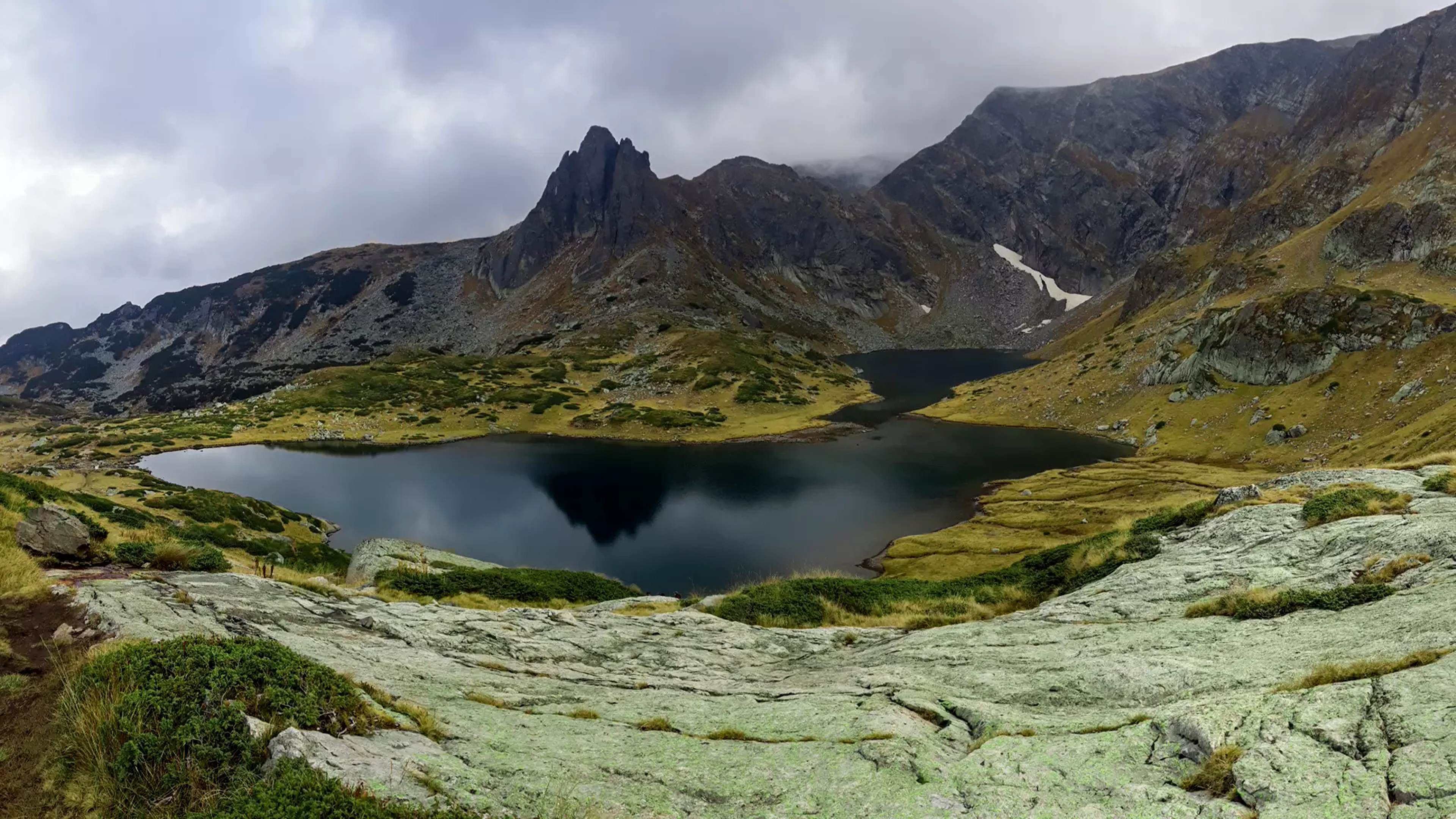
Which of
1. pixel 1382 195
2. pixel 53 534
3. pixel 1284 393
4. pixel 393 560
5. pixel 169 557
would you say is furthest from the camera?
pixel 1382 195

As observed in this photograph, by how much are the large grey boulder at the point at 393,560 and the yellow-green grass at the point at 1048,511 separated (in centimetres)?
2952

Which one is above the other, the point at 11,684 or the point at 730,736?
the point at 11,684

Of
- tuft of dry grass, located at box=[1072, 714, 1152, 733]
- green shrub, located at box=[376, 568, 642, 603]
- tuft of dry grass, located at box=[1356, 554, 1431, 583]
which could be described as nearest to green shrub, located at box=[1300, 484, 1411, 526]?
tuft of dry grass, located at box=[1356, 554, 1431, 583]

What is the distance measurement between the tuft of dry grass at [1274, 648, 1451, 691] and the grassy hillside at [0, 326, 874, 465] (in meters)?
101

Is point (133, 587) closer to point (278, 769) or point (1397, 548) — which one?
point (278, 769)

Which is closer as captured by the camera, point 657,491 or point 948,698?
point 948,698

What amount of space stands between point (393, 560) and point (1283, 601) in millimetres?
36065

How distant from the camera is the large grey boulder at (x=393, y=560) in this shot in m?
30.1

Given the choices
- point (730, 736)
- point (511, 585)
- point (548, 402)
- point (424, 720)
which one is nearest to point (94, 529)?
point (424, 720)

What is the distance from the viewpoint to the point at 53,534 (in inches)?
604

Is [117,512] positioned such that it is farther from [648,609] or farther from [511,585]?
[648,609]

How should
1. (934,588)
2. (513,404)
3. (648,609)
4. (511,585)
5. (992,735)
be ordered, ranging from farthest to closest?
(513,404), (511,585), (934,588), (648,609), (992,735)

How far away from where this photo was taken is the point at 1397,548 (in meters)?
14.5

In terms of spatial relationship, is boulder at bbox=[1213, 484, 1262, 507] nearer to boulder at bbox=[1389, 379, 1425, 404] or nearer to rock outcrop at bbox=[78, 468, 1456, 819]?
rock outcrop at bbox=[78, 468, 1456, 819]
